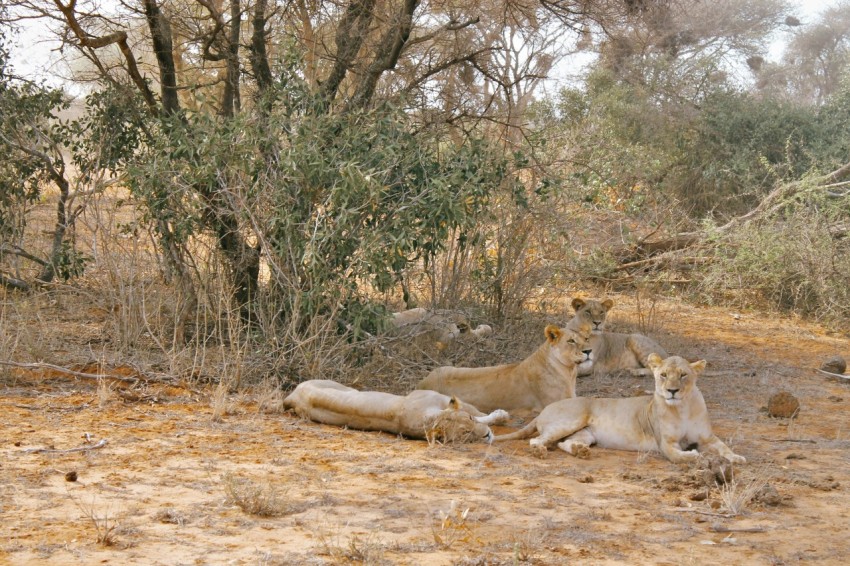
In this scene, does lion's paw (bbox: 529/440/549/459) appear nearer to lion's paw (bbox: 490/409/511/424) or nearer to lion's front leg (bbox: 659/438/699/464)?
lion's front leg (bbox: 659/438/699/464)

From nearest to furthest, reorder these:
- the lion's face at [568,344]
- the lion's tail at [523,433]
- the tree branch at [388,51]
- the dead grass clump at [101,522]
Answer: the dead grass clump at [101,522]
the lion's tail at [523,433]
the lion's face at [568,344]
the tree branch at [388,51]

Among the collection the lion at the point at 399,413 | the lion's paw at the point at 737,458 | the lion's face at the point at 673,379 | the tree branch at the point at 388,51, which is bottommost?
the lion's paw at the point at 737,458

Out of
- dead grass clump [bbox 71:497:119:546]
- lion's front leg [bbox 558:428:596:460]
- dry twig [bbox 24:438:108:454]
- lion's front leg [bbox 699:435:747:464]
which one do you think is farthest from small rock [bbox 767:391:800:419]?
dead grass clump [bbox 71:497:119:546]

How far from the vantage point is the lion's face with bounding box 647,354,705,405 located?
613 cm

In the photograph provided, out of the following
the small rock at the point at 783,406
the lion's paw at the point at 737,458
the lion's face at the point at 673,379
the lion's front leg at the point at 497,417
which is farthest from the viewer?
the small rock at the point at 783,406

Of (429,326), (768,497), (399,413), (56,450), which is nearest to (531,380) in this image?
(399,413)

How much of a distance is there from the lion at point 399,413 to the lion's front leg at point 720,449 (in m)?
1.27

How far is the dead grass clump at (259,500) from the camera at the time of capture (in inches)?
187

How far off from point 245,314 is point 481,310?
2100mm

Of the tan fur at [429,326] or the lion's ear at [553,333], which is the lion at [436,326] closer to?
the tan fur at [429,326]

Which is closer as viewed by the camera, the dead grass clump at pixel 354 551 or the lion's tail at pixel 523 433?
the dead grass clump at pixel 354 551

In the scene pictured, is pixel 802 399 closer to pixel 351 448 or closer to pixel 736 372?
pixel 736 372

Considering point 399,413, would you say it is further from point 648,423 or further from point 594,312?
point 594,312

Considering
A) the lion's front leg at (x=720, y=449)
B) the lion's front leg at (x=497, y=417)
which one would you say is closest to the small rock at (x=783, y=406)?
the lion's front leg at (x=720, y=449)
